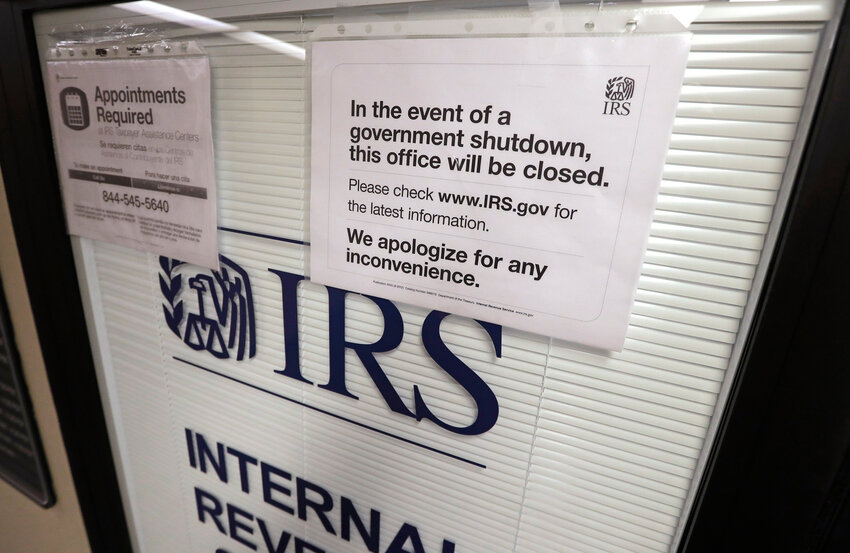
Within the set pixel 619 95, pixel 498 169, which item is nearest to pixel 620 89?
pixel 619 95

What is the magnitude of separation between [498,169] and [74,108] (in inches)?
33.1

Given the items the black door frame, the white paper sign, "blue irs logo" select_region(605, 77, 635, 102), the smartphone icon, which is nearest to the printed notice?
the smartphone icon

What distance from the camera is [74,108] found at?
81 centimetres

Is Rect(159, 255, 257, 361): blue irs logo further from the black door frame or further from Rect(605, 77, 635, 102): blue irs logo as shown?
the black door frame

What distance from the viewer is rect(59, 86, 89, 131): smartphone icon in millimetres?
797

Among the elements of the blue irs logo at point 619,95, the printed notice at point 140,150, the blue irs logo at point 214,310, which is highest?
the blue irs logo at point 619,95

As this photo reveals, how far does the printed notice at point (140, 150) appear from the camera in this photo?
701 millimetres

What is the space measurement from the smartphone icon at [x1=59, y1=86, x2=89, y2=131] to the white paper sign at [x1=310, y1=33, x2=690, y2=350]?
0.53m

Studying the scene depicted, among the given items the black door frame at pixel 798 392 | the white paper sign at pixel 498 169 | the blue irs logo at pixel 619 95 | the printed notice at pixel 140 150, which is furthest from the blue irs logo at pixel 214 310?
the black door frame at pixel 798 392

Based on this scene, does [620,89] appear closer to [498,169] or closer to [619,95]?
[619,95]

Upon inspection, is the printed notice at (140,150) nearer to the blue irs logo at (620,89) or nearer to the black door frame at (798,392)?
the blue irs logo at (620,89)

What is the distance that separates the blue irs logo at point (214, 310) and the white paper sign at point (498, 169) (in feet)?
0.76

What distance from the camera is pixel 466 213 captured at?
0.56 metres

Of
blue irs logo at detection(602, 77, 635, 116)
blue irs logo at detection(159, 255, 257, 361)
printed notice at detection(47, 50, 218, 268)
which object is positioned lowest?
blue irs logo at detection(159, 255, 257, 361)
